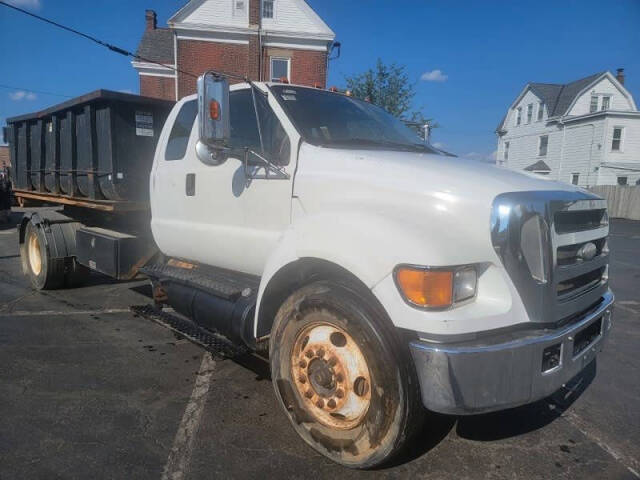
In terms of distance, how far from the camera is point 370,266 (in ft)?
7.75

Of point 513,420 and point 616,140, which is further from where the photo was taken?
point 616,140

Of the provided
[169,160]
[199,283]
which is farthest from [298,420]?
[169,160]

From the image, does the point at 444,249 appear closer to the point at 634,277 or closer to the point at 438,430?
the point at 438,430

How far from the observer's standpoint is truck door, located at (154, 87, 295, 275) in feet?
10.7

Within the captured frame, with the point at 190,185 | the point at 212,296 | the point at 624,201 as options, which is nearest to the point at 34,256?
the point at 190,185

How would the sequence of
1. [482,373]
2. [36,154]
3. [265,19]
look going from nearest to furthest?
1. [482,373]
2. [36,154]
3. [265,19]

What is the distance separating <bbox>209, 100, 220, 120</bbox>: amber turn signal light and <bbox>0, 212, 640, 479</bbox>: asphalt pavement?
2008mm

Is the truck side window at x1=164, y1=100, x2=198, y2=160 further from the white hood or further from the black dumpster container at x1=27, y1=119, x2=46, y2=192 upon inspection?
the black dumpster container at x1=27, y1=119, x2=46, y2=192

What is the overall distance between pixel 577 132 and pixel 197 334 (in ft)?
109

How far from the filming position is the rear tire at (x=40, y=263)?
245 inches

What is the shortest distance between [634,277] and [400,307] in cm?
842

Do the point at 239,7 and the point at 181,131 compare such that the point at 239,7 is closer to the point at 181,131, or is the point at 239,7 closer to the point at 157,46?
the point at 157,46

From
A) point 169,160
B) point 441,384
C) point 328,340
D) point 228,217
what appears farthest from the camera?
point 169,160

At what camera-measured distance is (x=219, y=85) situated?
288 centimetres
